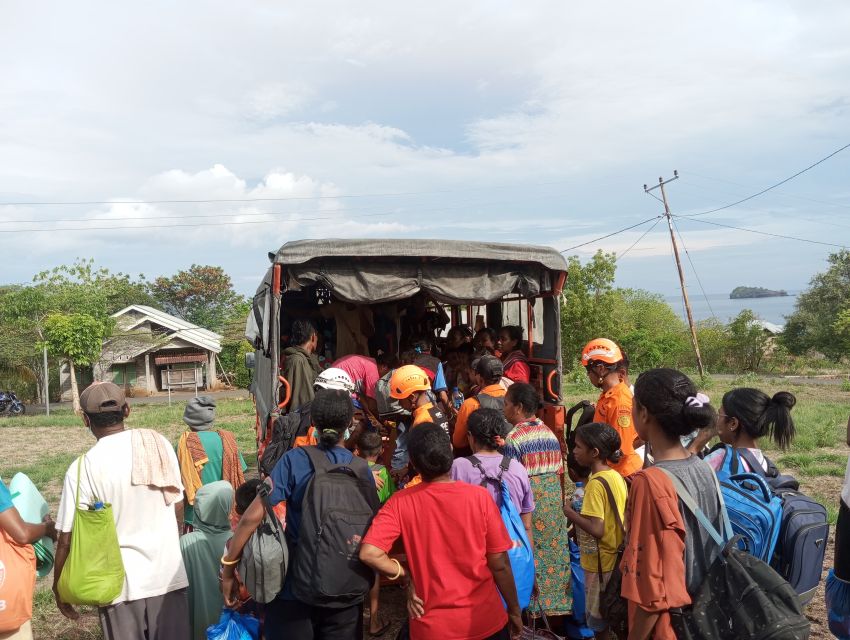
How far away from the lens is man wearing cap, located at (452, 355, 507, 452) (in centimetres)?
454

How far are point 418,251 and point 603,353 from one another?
2040 mm

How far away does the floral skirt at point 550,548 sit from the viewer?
157 inches

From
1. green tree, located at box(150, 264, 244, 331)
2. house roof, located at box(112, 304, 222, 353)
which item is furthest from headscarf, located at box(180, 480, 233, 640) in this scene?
green tree, located at box(150, 264, 244, 331)

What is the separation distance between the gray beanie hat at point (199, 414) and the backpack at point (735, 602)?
355cm

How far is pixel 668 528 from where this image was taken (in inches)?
79.8

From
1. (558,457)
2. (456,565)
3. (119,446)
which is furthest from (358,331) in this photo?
(456,565)

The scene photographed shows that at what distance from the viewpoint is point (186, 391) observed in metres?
35.3

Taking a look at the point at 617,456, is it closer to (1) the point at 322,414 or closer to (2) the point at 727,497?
(2) the point at 727,497

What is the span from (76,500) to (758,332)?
37997 mm

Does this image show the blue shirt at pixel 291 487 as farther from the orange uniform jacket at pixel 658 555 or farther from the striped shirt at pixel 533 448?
the striped shirt at pixel 533 448

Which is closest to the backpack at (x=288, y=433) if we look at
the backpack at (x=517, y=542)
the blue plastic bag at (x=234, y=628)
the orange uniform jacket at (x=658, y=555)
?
the blue plastic bag at (x=234, y=628)

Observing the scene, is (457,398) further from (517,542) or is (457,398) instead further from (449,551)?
(449,551)

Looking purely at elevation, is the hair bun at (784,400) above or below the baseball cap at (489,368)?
below

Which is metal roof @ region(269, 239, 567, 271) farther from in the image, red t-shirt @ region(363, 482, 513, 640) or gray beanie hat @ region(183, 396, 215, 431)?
red t-shirt @ region(363, 482, 513, 640)
